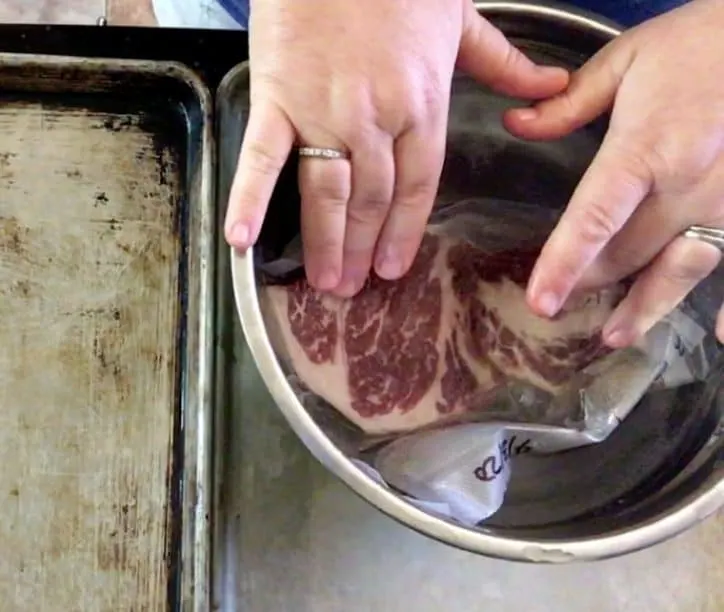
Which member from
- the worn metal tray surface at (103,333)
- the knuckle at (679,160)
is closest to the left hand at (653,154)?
the knuckle at (679,160)

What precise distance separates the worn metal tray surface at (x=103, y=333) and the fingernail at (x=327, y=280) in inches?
3.4

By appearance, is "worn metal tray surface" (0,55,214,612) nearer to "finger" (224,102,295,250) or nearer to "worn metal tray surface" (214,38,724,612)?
"worn metal tray surface" (214,38,724,612)

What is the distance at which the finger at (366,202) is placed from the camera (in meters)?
0.49

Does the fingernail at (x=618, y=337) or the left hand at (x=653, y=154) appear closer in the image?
the left hand at (x=653, y=154)

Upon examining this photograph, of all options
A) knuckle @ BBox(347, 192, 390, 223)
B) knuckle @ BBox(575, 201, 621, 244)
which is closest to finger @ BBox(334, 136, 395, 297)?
knuckle @ BBox(347, 192, 390, 223)

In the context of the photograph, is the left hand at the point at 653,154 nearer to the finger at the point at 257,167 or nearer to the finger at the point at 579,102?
the finger at the point at 579,102

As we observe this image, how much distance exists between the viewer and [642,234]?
0.54 m

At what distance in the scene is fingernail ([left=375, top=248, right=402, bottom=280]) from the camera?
1.88ft

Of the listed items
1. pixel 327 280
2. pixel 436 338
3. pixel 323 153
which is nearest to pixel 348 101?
pixel 323 153

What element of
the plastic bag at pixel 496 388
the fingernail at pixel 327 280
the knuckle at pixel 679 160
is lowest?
the plastic bag at pixel 496 388

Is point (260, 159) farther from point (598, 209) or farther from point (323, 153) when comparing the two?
point (598, 209)

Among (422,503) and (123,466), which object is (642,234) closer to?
(422,503)

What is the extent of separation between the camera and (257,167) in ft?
1.56

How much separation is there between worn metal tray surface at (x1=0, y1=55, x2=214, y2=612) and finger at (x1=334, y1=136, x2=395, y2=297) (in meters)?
0.11
